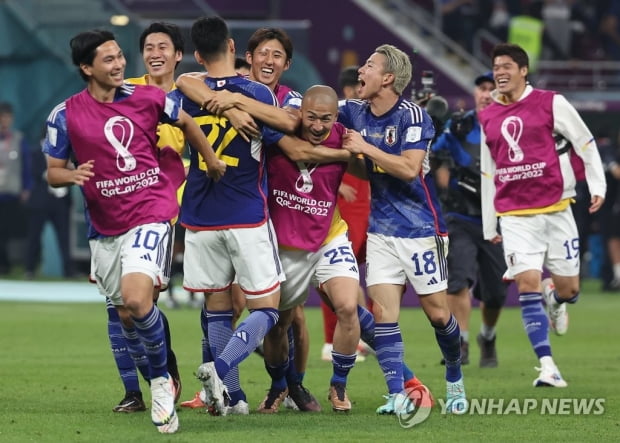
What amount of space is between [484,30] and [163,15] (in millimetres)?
6446

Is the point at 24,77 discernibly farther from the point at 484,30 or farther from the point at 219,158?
the point at 219,158

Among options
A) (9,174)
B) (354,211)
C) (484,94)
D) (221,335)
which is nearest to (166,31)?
(221,335)

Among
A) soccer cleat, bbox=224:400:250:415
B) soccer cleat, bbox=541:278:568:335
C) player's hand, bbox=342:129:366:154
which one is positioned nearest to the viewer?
player's hand, bbox=342:129:366:154

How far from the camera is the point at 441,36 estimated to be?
2880cm

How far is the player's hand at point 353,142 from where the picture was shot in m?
9.07

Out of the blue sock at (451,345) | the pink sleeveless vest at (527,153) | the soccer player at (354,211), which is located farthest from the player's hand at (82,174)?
the pink sleeveless vest at (527,153)

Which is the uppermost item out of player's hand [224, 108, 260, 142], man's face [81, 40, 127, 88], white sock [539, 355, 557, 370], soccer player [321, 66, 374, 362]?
man's face [81, 40, 127, 88]

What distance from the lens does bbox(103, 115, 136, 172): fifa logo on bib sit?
8.54 meters

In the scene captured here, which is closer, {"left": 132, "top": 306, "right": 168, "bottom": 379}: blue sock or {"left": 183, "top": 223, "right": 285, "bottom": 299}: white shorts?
{"left": 132, "top": 306, "right": 168, "bottom": 379}: blue sock

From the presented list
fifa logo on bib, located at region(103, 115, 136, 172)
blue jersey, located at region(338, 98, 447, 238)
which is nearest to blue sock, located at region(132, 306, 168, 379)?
fifa logo on bib, located at region(103, 115, 136, 172)

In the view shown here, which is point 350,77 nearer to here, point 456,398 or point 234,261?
point 456,398

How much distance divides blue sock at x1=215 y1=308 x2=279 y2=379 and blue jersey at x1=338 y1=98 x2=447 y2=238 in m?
1.16

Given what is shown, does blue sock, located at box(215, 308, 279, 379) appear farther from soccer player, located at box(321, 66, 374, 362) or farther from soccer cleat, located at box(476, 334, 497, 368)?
soccer cleat, located at box(476, 334, 497, 368)

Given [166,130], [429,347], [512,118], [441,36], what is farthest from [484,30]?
[166,130]
